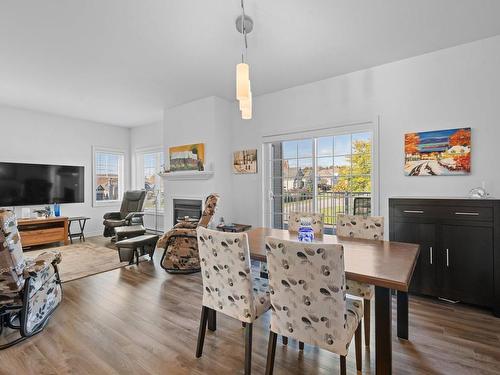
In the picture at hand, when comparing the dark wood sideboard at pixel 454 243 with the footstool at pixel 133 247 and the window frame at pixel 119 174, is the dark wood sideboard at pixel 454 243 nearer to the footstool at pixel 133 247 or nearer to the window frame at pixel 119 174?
the footstool at pixel 133 247

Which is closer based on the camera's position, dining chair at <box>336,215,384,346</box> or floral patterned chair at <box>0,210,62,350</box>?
floral patterned chair at <box>0,210,62,350</box>

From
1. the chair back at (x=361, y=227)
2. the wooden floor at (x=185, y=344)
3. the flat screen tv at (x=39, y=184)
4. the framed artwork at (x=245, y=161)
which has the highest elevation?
the framed artwork at (x=245, y=161)

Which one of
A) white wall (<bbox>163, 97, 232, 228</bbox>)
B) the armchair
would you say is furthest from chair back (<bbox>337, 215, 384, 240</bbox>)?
the armchair

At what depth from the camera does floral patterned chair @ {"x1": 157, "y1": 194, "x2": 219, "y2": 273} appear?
11.8 ft

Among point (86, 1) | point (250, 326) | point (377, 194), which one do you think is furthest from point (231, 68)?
point (250, 326)

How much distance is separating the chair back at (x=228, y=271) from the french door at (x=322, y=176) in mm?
2632

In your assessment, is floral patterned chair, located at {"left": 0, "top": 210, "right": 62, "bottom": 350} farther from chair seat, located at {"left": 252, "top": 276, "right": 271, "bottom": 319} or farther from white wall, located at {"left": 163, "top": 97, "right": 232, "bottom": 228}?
white wall, located at {"left": 163, "top": 97, "right": 232, "bottom": 228}

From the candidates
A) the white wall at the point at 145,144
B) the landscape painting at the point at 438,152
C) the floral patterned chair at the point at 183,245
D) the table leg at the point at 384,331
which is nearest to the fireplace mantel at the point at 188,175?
the floral patterned chair at the point at 183,245

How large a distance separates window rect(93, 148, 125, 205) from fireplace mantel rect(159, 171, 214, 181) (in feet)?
7.86

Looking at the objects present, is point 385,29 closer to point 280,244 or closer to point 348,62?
point 348,62

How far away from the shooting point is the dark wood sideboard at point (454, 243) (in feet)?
8.39

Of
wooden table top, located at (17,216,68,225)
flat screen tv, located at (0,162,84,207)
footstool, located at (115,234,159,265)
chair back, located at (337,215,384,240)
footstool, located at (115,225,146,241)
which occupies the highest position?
flat screen tv, located at (0,162,84,207)

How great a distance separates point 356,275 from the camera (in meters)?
1.50

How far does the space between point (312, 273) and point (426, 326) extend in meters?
1.74
